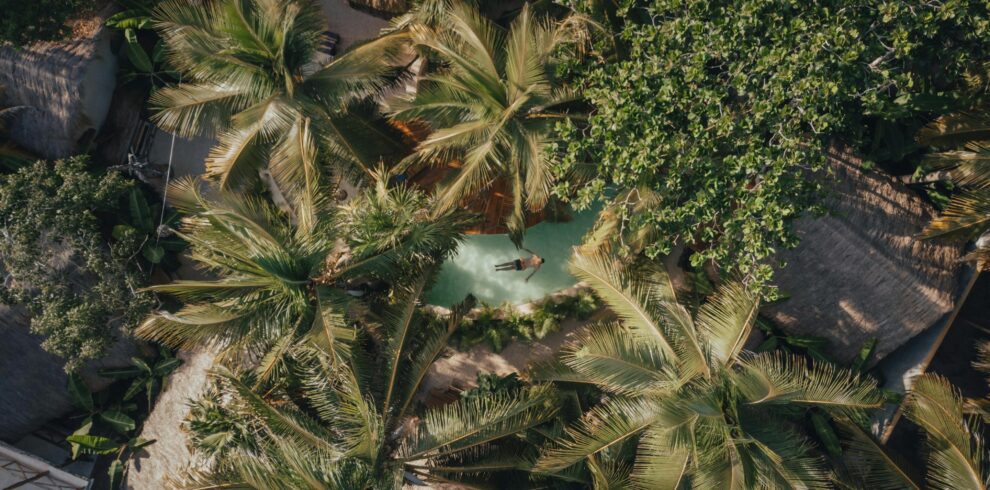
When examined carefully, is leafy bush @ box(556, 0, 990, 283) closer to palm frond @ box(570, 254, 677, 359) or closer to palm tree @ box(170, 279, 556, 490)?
palm frond @ box(570, 254, 677, 359)

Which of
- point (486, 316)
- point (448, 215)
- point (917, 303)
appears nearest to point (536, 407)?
point (486, 316)

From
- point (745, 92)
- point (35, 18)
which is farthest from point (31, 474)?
point (745, 92)

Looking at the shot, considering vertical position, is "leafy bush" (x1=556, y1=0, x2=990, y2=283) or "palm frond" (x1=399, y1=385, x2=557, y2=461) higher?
"leafy bush" (x1=556, y1=0, x2=990, y2=283)

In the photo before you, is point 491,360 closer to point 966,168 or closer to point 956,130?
point 966,168

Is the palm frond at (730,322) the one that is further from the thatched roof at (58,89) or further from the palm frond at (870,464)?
the thatched roof at (58,89)

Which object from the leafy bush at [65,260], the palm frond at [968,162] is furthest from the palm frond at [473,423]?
the palm frond at [968,162]

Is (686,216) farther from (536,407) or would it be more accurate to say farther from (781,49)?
(536,407)

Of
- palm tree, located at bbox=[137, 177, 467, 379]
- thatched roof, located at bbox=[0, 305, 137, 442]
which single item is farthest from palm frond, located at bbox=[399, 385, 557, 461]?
thatched roof, located at bbox=[0, 305, 137, 442]
